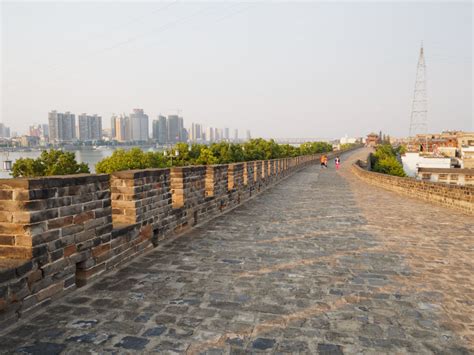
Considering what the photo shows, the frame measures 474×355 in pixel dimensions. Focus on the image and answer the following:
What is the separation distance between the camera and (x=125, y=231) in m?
4.89

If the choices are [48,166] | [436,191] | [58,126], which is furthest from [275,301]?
[58,126]

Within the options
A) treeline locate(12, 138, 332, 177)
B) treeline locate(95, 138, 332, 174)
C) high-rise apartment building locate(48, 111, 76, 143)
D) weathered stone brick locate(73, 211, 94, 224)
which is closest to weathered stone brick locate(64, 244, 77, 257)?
weathered stone brick locate(73, 211, 94, 224)

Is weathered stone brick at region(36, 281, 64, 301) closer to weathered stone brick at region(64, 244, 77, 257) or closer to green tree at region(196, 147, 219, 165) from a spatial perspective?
weathered stone brick at region(64, 244, 77, 257)

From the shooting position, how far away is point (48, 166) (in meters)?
40.9

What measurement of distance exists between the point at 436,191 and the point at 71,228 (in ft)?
40.6

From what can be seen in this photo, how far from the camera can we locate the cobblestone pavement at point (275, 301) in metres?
2.79

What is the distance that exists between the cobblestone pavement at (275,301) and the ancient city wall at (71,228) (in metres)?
0.23

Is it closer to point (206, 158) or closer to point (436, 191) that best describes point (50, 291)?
point (436, 191)

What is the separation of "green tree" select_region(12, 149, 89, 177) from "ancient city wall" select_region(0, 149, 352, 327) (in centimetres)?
3837

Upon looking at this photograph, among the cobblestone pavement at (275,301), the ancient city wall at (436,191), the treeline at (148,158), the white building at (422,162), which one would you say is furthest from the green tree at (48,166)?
the white building at (422,162)

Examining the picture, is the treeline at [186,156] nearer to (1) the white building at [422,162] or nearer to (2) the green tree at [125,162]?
(2) the green tree at [125,162]

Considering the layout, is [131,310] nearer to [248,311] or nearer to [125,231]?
[248,311]

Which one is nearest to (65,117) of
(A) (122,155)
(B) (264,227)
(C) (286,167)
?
(A) (122,155)

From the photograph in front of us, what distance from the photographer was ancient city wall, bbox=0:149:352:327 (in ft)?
10.6
